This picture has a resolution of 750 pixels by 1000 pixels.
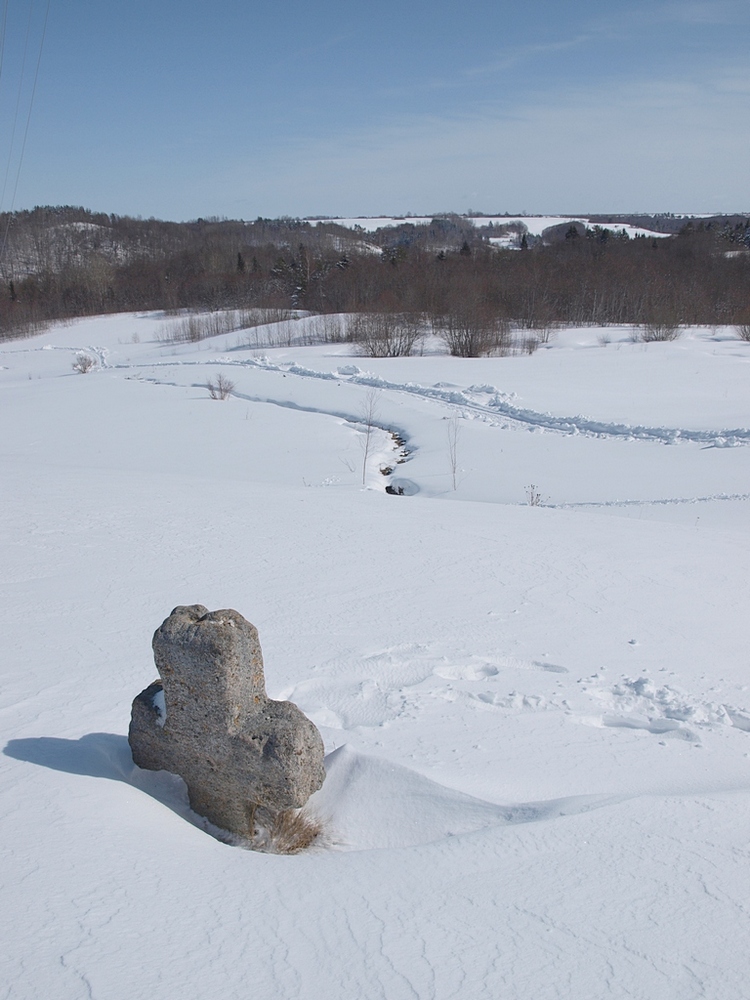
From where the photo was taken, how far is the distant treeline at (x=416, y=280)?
151ft

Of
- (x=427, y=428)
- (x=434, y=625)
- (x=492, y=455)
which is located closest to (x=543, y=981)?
(x=434, y=625)

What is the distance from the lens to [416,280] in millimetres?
48812

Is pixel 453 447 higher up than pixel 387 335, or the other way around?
pixel 387 335

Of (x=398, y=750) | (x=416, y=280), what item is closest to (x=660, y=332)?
(x=416, y=280)

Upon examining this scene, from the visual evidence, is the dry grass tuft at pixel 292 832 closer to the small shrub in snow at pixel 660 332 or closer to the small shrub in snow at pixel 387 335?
the small shrub in snow at pixel 387 335

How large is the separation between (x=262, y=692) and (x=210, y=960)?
1.09m

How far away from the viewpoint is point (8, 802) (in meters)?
2.43

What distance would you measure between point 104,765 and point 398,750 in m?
1.28

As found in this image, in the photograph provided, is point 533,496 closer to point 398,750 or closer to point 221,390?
point 398,750

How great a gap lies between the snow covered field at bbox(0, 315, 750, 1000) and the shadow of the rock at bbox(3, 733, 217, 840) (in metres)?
0.01

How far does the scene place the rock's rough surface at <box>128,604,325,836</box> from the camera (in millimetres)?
2666

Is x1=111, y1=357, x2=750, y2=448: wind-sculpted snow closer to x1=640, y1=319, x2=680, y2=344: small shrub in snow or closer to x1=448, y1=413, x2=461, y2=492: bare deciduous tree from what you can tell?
x1=448, y1=413, x2=461, y2=492: bare deciduous tree

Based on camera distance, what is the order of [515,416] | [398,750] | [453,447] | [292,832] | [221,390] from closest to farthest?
1. [292,832]
2. [398,750]
3. [453,447]
4. [515,416]
5. [221,390]

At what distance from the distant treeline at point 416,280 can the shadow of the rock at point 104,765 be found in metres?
34.8
